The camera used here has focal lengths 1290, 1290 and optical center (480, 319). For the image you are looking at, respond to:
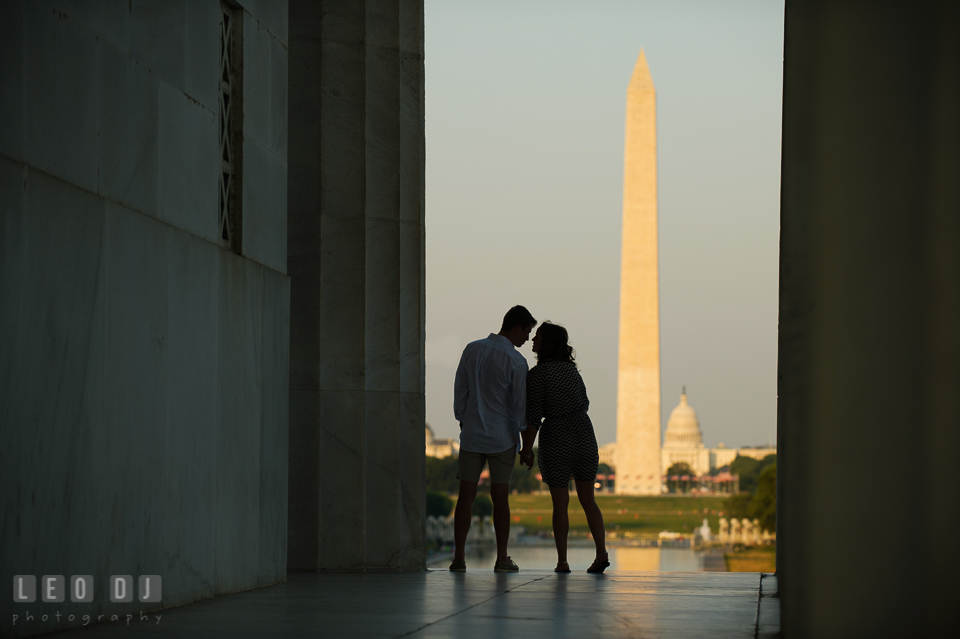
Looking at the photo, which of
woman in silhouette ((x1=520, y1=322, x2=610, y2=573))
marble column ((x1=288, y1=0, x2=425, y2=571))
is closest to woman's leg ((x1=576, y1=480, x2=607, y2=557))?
woman in silhouette ((x1=520, y1=322, x2=610, y2=573))

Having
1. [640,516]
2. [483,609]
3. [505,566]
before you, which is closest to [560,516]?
[505,566]

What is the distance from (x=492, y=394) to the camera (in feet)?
35.3

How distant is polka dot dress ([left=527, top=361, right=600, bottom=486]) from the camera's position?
1074 cm

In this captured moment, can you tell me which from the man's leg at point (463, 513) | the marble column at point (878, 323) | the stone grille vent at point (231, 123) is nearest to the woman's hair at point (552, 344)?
the man's leg at point (463, 513)

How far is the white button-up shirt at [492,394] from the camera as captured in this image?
10.7 metres

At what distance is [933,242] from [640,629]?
8.04ft

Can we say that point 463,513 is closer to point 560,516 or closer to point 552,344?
point 560,516

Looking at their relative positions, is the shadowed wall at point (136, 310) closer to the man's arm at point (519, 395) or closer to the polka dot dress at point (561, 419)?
the man's arm at point (519, 395)

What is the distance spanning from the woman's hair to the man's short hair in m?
0.15

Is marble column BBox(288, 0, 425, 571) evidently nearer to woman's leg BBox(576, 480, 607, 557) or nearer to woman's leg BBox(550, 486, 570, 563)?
woman's leg BBox(550, 486, 570, 563)

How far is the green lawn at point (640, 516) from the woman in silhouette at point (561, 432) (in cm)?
9763

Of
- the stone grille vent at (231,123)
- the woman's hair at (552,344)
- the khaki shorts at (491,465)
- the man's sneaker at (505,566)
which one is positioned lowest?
the man's sneaker at (505,566)

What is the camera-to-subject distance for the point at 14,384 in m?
5.84

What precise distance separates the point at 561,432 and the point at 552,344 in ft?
2.45
